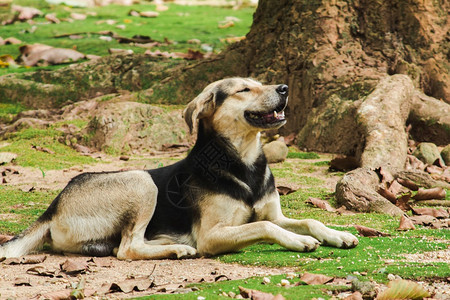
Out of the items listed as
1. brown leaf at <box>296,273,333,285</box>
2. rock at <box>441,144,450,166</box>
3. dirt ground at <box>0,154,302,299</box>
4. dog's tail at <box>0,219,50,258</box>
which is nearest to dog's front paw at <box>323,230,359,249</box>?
dirt ground at <box>0,154,302,299</box>

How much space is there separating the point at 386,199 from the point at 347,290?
140 inches

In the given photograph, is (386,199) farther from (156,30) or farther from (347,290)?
(156,30)

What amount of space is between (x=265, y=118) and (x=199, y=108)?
650 mm

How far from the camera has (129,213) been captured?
588 cm

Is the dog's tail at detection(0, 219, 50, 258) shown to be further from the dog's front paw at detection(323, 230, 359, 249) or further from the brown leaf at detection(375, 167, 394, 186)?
the brown leaf at detection(375, 167, 394, 186)

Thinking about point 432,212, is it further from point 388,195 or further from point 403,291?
point 403,291

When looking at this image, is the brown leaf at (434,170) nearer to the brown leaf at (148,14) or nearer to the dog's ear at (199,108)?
the dog's ear at (199,108)

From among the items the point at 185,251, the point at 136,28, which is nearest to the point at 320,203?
the point at 185,251

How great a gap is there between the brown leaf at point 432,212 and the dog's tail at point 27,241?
395cm

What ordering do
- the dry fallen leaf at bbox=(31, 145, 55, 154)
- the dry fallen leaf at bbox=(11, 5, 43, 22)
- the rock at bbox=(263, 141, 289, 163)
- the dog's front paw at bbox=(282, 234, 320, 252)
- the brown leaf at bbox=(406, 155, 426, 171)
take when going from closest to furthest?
the dog's front paw at bbox=(282, 234, 320, 252), the brown leaf at bbox=(406, 155, 426, 171), the rock at bbox=(263, 141, 289, 163), the dry fallen leaf at bbox=(31, 145, 55, 154), the dry fallen leaf at bbox=(11, 5, 43, 22)

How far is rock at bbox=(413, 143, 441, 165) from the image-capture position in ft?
32.3

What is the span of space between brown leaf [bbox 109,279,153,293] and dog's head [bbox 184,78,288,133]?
192 cm

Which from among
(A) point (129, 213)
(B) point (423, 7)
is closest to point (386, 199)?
(A) point (129, 213)

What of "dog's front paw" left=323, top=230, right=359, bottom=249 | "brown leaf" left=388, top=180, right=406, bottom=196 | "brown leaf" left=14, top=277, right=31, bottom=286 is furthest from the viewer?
"brown leaf" left=388, top=180, right=406, bottom=196
